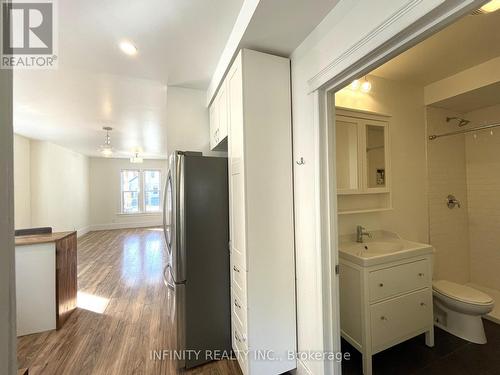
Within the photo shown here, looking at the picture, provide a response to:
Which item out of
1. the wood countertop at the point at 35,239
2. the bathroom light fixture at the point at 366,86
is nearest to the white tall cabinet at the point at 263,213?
the bathroom light fixture at the point at 366,86

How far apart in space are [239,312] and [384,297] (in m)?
1.11

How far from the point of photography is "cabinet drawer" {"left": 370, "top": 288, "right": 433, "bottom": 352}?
1.66 metres

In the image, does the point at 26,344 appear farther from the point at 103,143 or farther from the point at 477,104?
the point at 477,104

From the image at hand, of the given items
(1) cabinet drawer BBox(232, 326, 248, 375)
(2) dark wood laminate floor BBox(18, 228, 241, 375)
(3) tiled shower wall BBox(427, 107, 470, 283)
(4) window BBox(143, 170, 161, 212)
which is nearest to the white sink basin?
(3) tiled shower wall BBox(427, 107, 470, 283)

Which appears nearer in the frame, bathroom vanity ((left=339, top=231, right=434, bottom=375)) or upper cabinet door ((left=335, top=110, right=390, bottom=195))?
bathroom vanity ((left=339, top=231, right=434, bottom=375))

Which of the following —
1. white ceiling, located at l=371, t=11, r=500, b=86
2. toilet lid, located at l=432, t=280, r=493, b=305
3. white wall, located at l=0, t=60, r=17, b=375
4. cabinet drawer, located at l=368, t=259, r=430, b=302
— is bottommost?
toilet lid, located at l=432, t=280, r=493, b=305

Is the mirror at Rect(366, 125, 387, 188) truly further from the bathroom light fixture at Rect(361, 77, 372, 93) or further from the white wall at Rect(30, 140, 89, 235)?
the white wall at Rect(30, 140, 89, 235)

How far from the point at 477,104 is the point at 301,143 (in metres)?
2.57

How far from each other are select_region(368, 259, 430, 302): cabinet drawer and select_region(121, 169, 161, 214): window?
8027 mm

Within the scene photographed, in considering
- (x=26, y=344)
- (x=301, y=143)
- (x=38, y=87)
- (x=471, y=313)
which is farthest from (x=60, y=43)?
(x=471, y=313)

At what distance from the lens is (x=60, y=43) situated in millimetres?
1697

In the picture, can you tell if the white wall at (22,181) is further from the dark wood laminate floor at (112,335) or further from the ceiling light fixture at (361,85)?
the ceiling light fixture at (361,85)

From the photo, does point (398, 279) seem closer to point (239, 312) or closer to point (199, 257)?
point (239, 312)

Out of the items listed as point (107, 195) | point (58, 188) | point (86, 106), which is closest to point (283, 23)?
point (86, 106)
